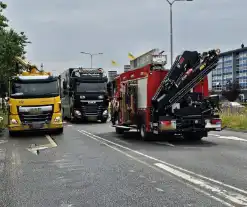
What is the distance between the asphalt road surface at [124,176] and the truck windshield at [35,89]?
474cm

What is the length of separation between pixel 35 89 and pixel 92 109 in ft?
34.3

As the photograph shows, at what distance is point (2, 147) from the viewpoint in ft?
47.5

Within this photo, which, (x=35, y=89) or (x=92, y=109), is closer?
(x=35, y=89)

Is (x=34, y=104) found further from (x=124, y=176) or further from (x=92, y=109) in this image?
(x=92, y=109)

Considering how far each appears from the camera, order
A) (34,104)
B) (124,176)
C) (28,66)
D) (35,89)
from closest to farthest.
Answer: (124,176) → (34,104) → (35,89) → (28,66)

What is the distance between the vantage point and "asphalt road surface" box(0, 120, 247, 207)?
6453 millimetres

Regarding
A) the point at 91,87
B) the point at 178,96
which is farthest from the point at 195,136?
the point at 91,87

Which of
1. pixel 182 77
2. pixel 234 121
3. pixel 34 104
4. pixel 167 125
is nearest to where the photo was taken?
pixel 167 125

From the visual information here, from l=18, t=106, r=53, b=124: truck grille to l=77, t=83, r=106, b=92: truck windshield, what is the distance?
10.3 metres

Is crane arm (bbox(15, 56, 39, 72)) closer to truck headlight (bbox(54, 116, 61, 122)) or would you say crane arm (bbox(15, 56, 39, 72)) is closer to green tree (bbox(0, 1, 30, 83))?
green tree (bbox(0, 1, 30, 83))

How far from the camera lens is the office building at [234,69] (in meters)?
138

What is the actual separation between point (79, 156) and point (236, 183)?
16.8 feet

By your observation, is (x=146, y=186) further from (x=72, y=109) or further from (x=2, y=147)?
(x=72, y=109)

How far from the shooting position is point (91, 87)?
28.7 m
